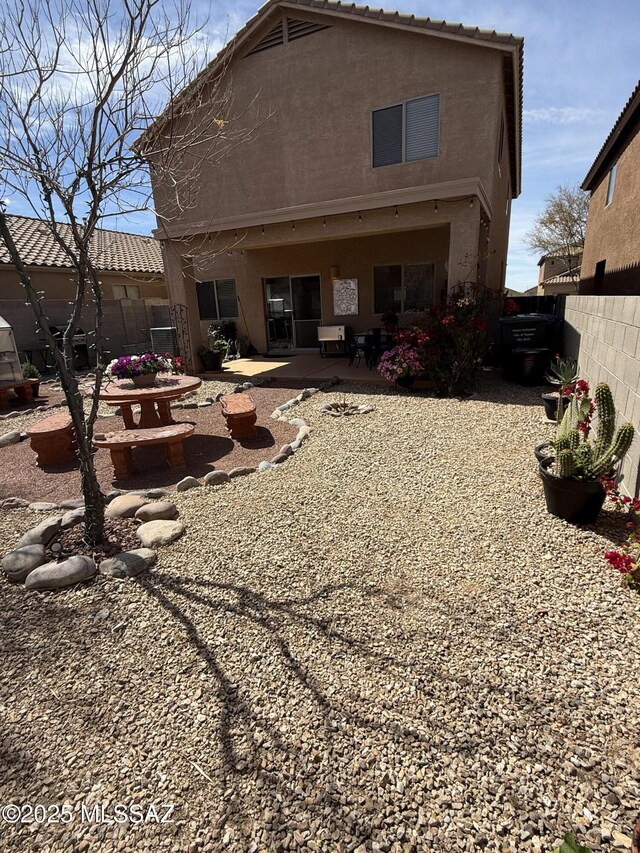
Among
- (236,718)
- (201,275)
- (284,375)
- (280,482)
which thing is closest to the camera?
(236,718)

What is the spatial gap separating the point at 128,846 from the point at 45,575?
1.94 metres

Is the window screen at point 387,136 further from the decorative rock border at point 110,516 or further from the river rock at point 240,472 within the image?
the river rock at point 240,472

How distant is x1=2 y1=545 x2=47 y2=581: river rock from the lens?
3.09 meters

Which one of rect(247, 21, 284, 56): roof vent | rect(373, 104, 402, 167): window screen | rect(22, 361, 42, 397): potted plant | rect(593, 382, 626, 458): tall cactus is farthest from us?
rect(247, 21, 284, 56): roof vent

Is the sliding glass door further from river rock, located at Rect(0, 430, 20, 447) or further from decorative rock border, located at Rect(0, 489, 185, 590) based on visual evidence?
decorative rock border, located at Rect(0, 489, 185, 590)

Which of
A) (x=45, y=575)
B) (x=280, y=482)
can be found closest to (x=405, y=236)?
(x=280, y=482)

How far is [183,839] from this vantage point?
1.56 m

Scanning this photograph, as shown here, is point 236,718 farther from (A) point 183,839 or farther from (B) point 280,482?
(B) point 280,482

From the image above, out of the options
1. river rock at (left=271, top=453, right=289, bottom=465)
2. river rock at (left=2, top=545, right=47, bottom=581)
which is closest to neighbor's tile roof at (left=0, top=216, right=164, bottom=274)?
river rock at (left=271, top=453, right=289, bottom=465)

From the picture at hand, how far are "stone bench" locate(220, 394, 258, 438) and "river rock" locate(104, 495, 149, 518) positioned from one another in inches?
82.2

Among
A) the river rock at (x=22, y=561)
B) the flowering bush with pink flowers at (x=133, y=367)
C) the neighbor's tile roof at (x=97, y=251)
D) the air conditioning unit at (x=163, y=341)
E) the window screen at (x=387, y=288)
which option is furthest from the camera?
the neighbor's tile roof at (x=97, y=251)

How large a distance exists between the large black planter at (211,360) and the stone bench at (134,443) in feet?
19.2

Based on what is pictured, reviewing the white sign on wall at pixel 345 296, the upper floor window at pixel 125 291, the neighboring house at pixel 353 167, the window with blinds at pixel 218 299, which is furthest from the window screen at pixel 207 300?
the upper floor window at pixel 125 291

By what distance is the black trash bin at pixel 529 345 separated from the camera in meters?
8.02
